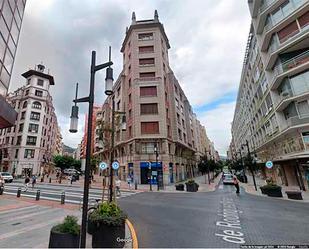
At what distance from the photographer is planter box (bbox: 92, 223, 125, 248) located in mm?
5074

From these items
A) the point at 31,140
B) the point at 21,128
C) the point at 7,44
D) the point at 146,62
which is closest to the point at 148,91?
the point at 146,62

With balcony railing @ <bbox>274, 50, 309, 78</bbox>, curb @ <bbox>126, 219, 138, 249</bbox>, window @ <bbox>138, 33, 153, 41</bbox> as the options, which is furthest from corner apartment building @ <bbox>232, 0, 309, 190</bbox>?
curb @ <bbox>126, 219, 138, 249</bbox>

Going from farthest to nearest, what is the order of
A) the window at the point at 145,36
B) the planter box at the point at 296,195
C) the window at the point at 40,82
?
1. the window at the point at 40,82
2. the window at the point at 145,36
3. the planter box at the point at 296,195

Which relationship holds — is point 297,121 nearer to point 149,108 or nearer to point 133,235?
point 133,235

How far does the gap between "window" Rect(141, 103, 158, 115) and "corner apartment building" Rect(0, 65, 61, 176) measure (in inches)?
1353

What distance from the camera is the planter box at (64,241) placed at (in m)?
4.72

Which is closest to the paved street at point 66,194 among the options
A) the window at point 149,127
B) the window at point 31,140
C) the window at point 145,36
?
the window at point 149,127

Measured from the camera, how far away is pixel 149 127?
3256cm

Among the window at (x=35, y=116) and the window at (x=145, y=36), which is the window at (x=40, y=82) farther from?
the window at (x=145, y=36)

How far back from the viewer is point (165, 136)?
31.9 metres

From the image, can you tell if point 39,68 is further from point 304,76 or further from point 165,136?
point 304,76

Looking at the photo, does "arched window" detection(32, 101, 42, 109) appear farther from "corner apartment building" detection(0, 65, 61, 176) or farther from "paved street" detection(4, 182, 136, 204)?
"paved street" detection(4, 182, 136, 204)

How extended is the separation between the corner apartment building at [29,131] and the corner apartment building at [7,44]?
141 ft

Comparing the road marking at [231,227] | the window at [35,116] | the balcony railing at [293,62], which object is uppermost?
the window at [35,116]
